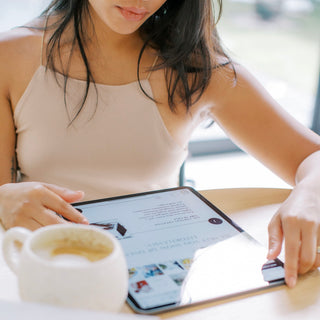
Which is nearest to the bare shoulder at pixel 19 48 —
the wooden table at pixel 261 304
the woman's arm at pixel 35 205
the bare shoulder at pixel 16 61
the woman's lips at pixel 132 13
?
the bare shoulder at pixel 16 61

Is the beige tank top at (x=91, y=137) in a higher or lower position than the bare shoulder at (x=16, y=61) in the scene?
lower

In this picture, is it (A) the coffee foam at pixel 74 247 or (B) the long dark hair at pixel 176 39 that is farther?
(B) the long dark hair at pixel 176 39

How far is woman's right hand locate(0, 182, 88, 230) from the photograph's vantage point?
2.30ft

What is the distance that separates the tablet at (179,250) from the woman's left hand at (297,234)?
0.06 ft

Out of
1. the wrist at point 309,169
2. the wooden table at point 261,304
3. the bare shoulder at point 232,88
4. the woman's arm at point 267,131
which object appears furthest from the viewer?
the bare shoulder at point 232,88

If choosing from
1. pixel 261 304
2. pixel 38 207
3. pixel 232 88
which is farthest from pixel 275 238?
pixel 232 88

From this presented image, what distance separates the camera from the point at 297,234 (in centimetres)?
71

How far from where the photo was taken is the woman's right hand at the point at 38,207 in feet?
2.30

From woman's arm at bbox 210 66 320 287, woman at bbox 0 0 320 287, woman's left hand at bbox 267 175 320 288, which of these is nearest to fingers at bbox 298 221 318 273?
woman's left hand at bbox 267 175 320 288

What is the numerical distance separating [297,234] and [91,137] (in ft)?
1.74

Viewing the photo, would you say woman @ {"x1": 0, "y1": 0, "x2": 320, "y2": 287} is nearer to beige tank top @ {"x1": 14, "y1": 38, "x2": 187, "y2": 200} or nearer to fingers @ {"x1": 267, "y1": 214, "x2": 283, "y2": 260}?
beige tank top @ {"x1": 14, "y1": 38, "x2": 187, "y2": 200}

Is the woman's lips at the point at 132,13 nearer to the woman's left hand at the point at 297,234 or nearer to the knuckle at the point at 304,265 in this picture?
the woman's left hand at the point at 297,234

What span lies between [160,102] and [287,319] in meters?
0.64

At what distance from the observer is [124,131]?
1069 mm
